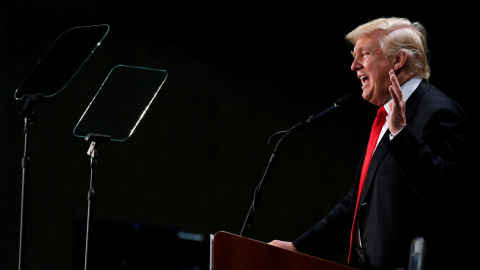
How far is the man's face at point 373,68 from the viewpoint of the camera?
2.50 metres

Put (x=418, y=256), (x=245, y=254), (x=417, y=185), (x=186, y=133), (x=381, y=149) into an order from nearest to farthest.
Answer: (x=418, y=256) < (x=245, y=254) < (x=417, y=185) < (x=381, y=149) < (x=186, y=133)

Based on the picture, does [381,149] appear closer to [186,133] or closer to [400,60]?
[400,60]

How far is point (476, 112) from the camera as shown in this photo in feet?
12.3

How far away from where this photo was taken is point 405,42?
8.21ft

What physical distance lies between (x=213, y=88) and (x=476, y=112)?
70.2 inches

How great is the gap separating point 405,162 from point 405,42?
0.59m

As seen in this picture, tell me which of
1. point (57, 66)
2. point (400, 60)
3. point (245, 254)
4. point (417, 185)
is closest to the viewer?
point (245, 254)

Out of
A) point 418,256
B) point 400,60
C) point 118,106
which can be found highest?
point 400,60

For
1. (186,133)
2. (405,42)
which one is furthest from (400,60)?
(186,133)

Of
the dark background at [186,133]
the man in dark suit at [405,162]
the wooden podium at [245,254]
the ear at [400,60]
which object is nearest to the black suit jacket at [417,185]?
the man in dark suit at [405,162]

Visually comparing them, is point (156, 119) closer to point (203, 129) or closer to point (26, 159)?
point (203, 129)

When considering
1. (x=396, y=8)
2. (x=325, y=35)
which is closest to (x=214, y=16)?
(x=325, y=35)

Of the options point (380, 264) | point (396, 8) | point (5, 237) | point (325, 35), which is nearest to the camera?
point (380, 264)

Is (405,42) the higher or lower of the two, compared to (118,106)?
higher
